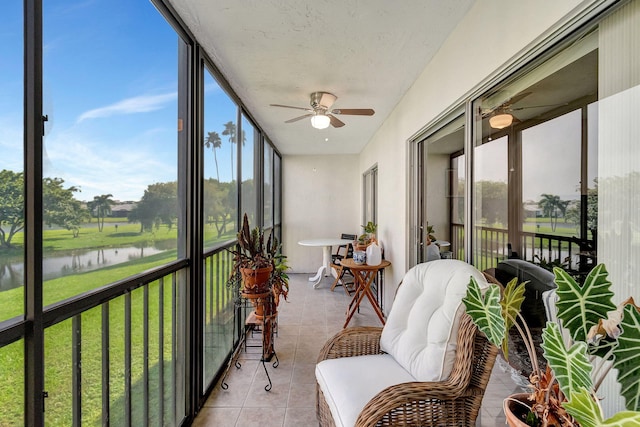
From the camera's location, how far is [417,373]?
59.4 inches

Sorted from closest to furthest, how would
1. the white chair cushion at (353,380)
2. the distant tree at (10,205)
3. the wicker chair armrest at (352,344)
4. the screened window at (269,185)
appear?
the distant tree at (10,205) < the white chair cushion at (353,380) < the wicker chair armrest at (352,344) < the screened window at (269,185)

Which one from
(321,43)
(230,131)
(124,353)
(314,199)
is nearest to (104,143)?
(124,353)

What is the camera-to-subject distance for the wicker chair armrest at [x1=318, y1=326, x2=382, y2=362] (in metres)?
1.81

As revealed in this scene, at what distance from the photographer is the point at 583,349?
0.66 metres

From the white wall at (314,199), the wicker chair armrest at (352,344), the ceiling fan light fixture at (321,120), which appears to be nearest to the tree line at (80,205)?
the ceiling fan light fixture at (321,120)

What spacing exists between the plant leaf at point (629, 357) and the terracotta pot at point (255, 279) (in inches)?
77.2

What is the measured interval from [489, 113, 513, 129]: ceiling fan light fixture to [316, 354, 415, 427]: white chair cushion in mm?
1399

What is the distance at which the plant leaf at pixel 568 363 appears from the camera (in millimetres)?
646

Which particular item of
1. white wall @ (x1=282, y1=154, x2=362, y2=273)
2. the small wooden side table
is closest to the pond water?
the small wooden side table

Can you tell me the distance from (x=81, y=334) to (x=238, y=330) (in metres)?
1.99

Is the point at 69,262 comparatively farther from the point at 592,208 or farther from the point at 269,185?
the point at 269,185

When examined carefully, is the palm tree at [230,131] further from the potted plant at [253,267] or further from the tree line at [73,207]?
the potted plant at [253,267]

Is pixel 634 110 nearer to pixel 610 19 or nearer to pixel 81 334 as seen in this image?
pixel 610 19

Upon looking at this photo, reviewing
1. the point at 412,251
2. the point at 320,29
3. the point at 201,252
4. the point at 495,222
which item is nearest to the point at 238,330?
the point at 201,252
